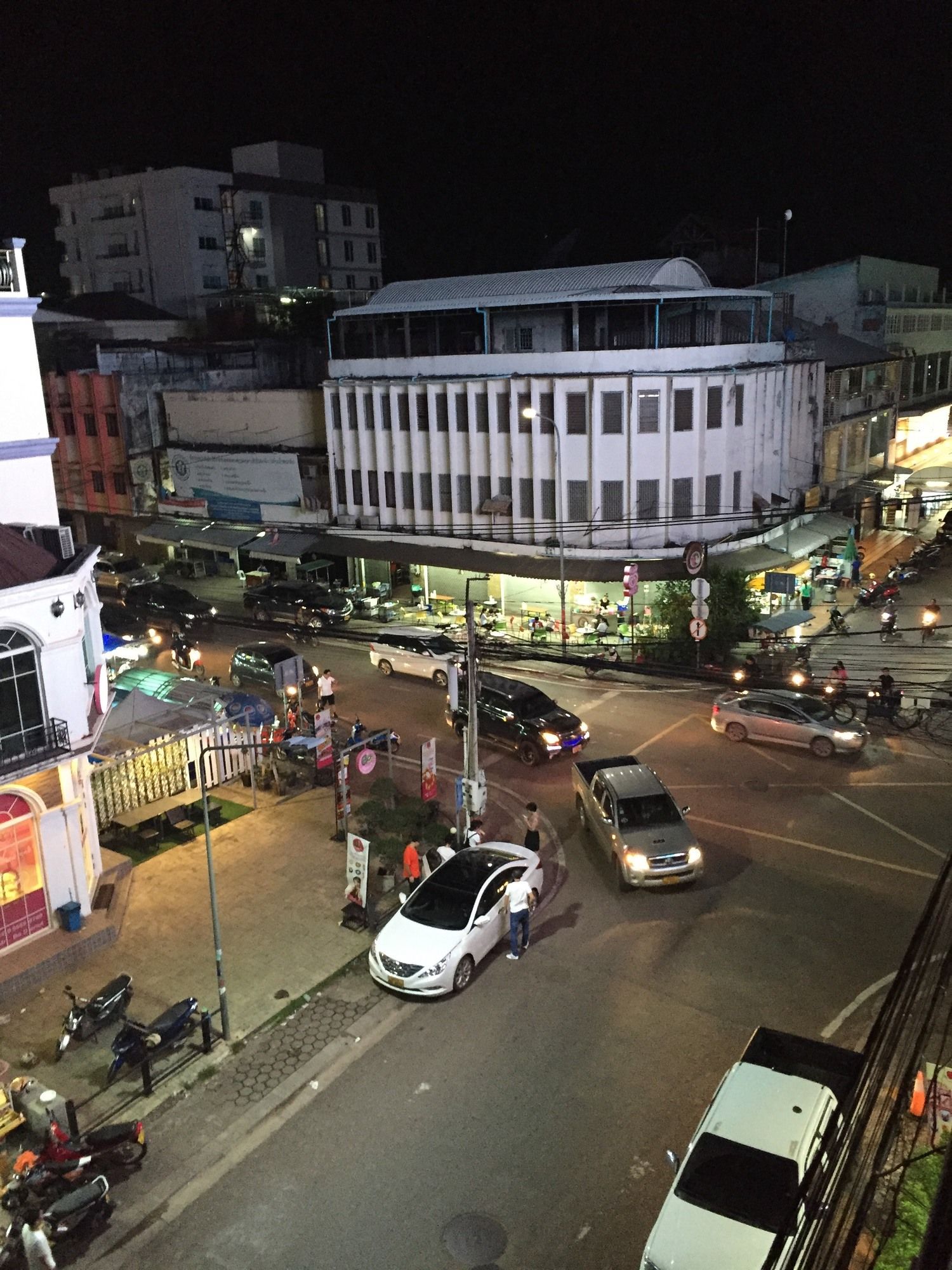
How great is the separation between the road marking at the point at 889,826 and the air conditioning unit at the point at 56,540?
1690 cm

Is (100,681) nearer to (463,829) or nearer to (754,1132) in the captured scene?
(463,829)

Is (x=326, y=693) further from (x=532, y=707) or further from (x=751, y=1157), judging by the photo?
(x=751, y=1157)

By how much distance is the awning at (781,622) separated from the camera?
98.0 ft

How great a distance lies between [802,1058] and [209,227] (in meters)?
70.8

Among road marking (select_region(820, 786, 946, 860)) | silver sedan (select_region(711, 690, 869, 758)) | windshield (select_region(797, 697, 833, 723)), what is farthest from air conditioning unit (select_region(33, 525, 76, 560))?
windshield (select_region(797, 697, 833, 723))

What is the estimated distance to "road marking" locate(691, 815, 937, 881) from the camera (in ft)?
60.8

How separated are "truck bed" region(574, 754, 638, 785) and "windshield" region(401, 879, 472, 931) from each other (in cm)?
510

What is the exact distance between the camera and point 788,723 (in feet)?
80.7

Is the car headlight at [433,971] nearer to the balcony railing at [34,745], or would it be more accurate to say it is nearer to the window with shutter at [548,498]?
the balcony railing at [34,745]

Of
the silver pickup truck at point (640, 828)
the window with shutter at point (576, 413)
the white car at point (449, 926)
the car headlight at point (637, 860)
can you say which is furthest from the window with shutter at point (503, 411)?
the white car at point (449, 926)

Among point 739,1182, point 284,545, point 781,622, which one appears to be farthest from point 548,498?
point 739,1182

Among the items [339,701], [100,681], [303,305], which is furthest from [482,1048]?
[303,305]

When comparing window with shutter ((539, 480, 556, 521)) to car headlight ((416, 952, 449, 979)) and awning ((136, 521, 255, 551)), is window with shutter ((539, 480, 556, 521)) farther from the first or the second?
car headlight ((416, 952, 449, 979))

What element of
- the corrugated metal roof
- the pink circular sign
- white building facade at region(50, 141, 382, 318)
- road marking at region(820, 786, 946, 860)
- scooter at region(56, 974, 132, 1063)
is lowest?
road marking at region(820, 786, 946, 860)
